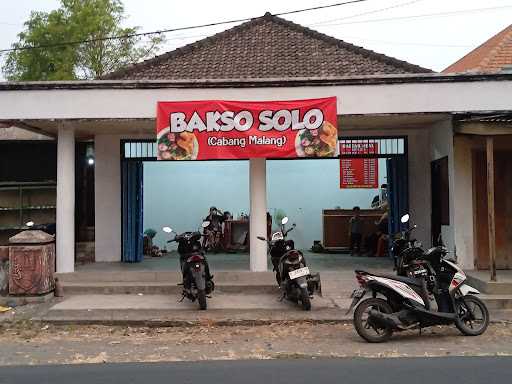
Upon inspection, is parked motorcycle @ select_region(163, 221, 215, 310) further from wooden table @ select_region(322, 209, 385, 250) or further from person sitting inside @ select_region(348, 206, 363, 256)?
wooden table @ select_region(322, 209, 385, 250)

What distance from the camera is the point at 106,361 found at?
6.65 meters

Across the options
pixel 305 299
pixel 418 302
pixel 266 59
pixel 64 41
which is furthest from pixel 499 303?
pixel 64 41

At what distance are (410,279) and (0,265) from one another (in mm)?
6795

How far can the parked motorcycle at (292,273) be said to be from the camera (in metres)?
9.08

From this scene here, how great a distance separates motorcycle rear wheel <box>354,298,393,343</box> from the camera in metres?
7.43

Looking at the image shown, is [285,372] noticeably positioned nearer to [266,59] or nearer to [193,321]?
[193,321]

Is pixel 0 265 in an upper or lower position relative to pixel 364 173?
lower

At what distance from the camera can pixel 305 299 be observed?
9.12m

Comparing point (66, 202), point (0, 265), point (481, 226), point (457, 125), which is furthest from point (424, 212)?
point (0, 265)

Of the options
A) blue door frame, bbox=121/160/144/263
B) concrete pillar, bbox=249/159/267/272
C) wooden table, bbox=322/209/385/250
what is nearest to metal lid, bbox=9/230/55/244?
blue door frame, bbox=121/160/144/263

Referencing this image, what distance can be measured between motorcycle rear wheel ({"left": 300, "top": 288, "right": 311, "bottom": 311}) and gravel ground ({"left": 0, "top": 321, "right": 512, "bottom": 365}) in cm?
54

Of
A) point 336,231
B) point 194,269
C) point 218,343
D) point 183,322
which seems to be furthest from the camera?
point 336,231

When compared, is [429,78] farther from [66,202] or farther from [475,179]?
[66,202]

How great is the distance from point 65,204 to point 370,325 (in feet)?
21.1
